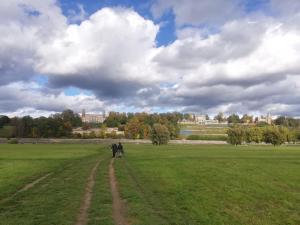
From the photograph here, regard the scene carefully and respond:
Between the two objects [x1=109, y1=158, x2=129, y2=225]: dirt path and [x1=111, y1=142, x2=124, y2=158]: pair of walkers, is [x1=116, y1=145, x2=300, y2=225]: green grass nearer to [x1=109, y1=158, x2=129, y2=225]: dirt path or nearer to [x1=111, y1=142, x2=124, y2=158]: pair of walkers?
[x1=109, y1=158, x2=129, y2=225]: dirt path

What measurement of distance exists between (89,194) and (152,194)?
3.40m

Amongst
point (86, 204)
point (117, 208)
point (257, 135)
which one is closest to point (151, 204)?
point (117, 208)

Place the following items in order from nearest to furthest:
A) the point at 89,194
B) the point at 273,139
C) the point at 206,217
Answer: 1. the point at 206,217
2. the point at 89,194
3. the point at 273,139

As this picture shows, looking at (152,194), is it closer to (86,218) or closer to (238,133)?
(86,218)

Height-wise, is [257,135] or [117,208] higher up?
[257,135]

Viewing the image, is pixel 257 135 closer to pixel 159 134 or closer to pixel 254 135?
Answer: pixel 254 135

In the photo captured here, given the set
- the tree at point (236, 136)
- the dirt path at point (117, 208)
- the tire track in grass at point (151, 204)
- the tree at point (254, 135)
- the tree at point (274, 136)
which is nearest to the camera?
the dirt path at point (117, 208)

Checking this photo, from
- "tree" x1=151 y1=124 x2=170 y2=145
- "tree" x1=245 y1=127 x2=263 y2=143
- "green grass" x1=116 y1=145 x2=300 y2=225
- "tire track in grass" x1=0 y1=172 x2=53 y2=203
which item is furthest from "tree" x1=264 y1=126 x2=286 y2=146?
"tire track in grass" x1=0 y1=172 x2=53 y2=203

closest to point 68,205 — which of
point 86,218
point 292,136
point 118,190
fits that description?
point 86,218

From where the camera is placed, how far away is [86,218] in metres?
15.0

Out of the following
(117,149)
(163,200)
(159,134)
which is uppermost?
(159,134)

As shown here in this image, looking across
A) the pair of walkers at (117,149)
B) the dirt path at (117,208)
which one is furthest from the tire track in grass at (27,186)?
the pair of walkers at (117,149)

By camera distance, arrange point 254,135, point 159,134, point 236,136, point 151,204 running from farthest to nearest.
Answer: point 254,135, point 236,136, point 159,134, point 151,204

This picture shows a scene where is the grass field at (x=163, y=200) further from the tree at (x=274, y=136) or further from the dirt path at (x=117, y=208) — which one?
the tree at (x=274, y=136)
